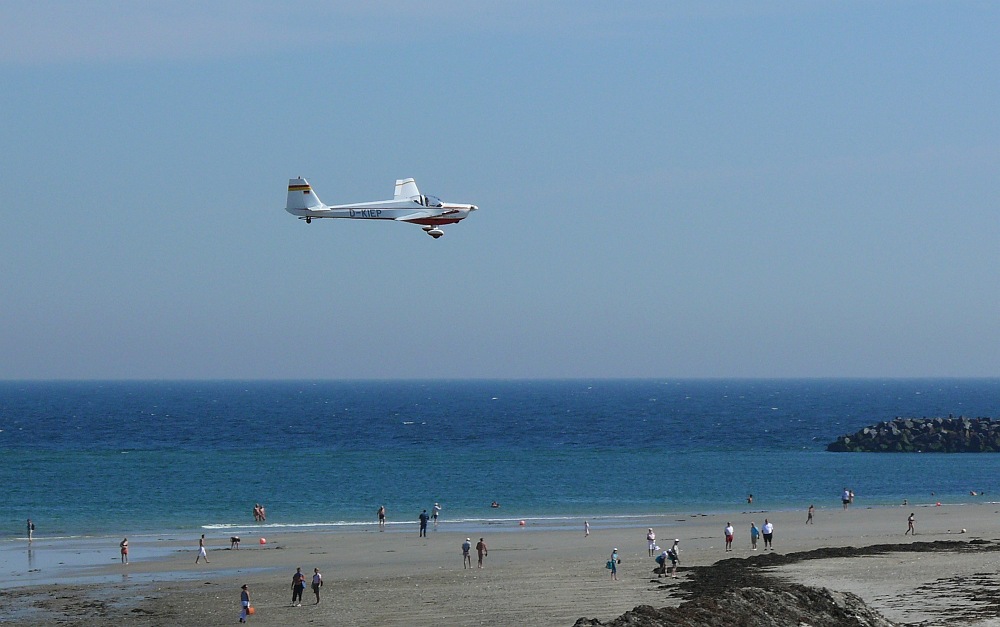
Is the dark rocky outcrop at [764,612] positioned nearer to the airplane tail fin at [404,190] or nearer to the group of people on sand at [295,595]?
the group of people on sand at [295,595]

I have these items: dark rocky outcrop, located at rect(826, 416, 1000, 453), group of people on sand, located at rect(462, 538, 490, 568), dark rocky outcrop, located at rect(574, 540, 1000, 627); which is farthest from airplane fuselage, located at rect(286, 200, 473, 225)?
dark rocky outcrop, located at rect(826, 416, 1000, 453)

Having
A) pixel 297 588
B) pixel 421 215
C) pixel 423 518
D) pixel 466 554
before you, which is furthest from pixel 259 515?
pixel 297 588

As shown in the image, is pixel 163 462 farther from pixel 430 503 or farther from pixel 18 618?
pixel 18 618

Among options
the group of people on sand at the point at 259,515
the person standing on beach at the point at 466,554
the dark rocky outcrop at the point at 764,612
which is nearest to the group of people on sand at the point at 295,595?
the person standing on beach at the point at 466,554

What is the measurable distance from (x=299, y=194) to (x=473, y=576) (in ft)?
49.0

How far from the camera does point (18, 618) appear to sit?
3603 centimetres

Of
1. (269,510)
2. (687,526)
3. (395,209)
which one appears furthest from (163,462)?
(395,209)

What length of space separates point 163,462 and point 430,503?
3764cm

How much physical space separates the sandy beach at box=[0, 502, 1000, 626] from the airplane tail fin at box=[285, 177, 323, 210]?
1335 centimetres

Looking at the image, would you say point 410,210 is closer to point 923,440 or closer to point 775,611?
point 775,611

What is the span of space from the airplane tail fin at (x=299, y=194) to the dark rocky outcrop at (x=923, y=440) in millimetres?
83738

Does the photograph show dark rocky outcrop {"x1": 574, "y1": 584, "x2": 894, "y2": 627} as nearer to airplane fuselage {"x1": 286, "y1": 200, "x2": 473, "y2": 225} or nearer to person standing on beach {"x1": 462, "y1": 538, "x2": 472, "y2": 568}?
person standing on beach {"x1": 462, "y1": 538, "x2": 472, "y2": 568}

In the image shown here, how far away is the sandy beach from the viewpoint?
1396 inches

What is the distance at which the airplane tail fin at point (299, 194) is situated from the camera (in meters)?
42.7
